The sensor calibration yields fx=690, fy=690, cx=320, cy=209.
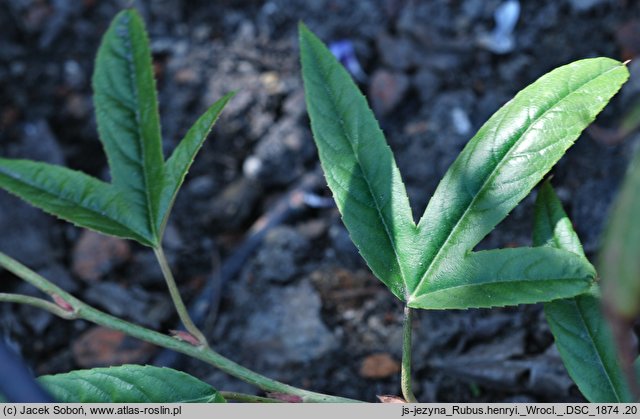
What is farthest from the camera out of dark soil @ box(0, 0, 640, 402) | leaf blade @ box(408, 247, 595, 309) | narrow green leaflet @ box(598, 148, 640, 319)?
dark soil @ box(0, 0, 640, 402)

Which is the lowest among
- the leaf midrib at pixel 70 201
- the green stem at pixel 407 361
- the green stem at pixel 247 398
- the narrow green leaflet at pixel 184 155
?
the green stem at pixel 247 398

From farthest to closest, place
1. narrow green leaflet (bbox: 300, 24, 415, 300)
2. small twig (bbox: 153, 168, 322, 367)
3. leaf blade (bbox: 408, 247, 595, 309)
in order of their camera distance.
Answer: small twig (bbox: 153, 168, 322, 367)
narrow green leaflet (bbox: 300, 24, 415, 300)
leaf blade (bbox: 408, 247, 595, 309)

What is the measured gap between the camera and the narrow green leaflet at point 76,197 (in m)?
1.05

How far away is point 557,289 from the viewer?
881 millimetres

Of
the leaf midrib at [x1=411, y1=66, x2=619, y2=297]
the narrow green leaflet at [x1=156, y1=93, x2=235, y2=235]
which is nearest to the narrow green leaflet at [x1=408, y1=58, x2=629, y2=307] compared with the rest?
the leaf midrib at [x1=411, y1=66, x2=619, y2=297]

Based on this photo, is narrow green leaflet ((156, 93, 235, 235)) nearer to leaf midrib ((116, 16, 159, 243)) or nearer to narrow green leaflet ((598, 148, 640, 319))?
leaf midrib ((116, 16, 159, 243))

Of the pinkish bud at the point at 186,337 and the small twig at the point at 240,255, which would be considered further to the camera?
the small twig at the point at 240,255

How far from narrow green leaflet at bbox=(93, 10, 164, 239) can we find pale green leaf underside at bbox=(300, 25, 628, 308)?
0.26 meters

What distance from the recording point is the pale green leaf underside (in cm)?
91

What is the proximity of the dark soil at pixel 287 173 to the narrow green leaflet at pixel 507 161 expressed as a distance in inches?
17.3

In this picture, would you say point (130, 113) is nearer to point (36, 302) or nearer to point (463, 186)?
point (36, 302)

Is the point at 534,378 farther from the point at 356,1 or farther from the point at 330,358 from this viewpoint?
the point at 356,1

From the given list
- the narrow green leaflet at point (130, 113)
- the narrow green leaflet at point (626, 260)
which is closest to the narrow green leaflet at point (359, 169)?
the narrow green leaflet at point (130, 113)

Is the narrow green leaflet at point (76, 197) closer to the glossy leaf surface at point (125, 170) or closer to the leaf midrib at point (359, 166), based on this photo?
the glossy leaf surface at point (125, 170)
